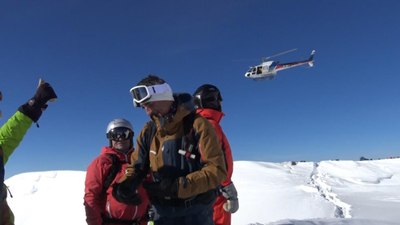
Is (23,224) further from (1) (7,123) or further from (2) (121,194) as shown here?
(2) (121,194)

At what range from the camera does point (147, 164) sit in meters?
3.02

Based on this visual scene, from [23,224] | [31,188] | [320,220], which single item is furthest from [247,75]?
[320,220]

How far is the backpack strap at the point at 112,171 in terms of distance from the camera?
4.10 m

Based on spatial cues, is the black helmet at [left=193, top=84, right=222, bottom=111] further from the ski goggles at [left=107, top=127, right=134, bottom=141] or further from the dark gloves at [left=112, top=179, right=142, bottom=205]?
the dark gloves at [left=112, top=179, right=142, bottom=205]

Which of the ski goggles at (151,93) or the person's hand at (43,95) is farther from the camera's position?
the person's hand at (43,95)

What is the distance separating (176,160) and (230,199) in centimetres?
137

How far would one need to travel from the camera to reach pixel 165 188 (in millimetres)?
2570

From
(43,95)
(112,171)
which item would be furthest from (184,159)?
(43,95)

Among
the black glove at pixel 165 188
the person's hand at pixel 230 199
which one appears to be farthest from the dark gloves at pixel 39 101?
the person's hand at pixel 230 199

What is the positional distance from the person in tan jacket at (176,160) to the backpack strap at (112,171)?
121 cm

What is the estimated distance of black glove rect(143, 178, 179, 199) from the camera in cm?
255

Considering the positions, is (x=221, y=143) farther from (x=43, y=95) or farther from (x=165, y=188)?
(x=43, y=95)

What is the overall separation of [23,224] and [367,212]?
57.3 ft

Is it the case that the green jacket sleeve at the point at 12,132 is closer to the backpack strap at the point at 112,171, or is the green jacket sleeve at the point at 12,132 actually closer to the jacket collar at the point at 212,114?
the backpack strap at the point at 112,171
